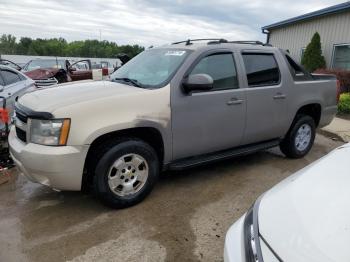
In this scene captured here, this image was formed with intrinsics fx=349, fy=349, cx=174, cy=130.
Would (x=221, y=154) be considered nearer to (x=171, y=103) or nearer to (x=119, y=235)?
(x=171, y=103)

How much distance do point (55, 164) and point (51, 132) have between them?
320 millimetres

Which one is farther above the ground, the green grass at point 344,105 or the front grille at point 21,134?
the front grille at point 21,134

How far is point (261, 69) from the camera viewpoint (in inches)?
197

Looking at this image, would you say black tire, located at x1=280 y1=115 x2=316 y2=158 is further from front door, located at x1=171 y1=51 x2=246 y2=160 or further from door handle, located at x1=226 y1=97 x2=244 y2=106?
door handle, located at x1=226 y1=97 x2=244 y2=106

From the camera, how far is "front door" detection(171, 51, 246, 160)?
162 inches

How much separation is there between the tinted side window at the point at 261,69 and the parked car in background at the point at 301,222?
9.07 ft

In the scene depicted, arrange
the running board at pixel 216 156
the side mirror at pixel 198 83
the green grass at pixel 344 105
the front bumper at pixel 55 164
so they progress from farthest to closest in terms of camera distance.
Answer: the green grass at pixel 344 105, the running board at pixel 216 156, the side mirror at pixel 198 83, the front bumper at pixel 55 164

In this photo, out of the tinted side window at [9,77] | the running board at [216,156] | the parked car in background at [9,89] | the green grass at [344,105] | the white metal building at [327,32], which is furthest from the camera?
the white metal building at [327,32]

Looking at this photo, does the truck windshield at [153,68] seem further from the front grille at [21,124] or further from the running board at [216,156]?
the front grille at [21,124]

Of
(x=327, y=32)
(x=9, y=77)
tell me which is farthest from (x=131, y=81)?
(x=327, y=32)

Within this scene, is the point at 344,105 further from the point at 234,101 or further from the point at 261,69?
the point at 234,101

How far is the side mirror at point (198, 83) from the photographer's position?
396cm

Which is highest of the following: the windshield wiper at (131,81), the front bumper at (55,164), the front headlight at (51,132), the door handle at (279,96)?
the windshield wiper at (131,81)

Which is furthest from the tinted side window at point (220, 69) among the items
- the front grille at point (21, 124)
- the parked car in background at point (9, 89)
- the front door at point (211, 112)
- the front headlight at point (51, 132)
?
the parked car in background at point (9, 89)
